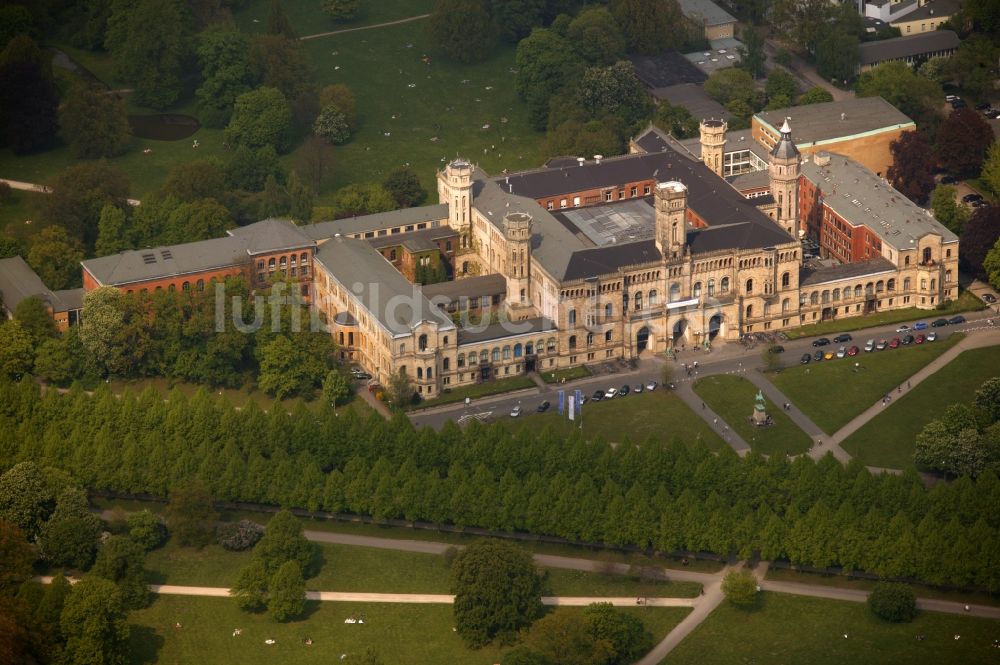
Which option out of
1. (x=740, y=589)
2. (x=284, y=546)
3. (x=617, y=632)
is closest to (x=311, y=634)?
(x=284, y=546)

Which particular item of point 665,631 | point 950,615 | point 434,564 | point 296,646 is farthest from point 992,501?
point 296,646

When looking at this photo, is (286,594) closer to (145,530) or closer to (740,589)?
(145,530)

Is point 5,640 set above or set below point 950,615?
above

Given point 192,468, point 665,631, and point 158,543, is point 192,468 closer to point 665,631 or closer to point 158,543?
point 158,543

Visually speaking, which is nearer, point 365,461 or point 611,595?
point 611,595

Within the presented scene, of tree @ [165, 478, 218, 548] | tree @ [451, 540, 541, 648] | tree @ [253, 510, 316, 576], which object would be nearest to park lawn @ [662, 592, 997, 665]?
tree @ [451, 540, 541, 648]
